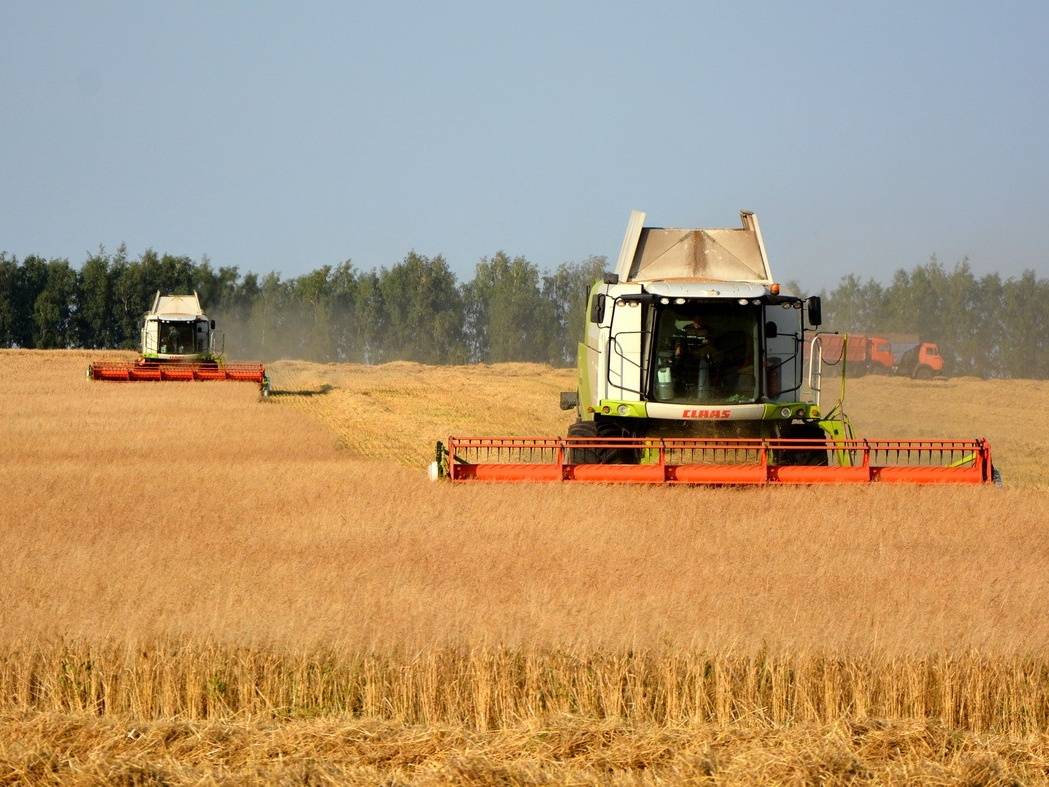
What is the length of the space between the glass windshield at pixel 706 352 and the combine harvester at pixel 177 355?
1900 centimetres

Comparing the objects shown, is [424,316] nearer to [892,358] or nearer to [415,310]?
[415,310]

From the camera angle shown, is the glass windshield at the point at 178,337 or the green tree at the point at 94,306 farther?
the green tree at the point at 94,306

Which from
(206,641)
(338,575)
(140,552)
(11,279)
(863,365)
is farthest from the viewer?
(11,279)

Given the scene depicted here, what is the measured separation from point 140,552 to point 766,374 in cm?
594

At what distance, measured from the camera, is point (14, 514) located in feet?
31.8

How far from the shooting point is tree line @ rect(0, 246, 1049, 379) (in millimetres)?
67562

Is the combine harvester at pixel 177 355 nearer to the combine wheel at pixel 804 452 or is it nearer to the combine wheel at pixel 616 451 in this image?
the combine wheel at pixel 616 451

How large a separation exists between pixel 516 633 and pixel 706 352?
608cm

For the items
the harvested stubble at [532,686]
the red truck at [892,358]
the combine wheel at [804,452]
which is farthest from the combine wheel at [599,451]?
the red truck at [892,358]

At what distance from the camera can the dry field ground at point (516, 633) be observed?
14.8 ft

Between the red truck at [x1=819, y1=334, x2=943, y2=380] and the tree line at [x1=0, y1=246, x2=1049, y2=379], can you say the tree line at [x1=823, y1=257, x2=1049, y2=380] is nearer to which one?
the tree line at [x1=0, y1=246, x2=1049, y2=379]

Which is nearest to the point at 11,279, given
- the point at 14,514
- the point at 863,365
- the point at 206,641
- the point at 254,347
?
the point at 254,347

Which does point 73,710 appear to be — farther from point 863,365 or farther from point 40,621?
point 863,365

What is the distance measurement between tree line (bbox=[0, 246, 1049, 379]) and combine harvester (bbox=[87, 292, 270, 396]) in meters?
36.7
